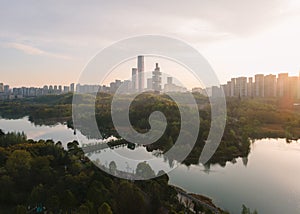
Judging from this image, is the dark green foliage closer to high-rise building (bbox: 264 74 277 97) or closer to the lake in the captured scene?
the lake

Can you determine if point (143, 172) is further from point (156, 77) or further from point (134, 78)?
point (156, 77)

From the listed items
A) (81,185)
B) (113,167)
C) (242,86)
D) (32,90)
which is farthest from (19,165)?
(32,90)

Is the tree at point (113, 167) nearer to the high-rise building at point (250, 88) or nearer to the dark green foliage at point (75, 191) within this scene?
the dark green foliage at point (75, 191)

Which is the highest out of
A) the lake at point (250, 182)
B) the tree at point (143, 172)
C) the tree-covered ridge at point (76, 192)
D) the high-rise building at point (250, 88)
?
the high-rise building at point (250, 88)

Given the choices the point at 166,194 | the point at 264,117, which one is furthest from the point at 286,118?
the point at 166,194

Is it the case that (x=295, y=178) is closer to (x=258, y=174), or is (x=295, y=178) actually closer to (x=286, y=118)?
(x=258, y=174)

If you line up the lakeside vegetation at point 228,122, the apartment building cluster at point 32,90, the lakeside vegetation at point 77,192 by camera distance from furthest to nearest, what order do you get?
the apartment building cluster at point 32,90 < the lakeside vegetation at point 228,122 < the lakeside vegetation at point 77,192

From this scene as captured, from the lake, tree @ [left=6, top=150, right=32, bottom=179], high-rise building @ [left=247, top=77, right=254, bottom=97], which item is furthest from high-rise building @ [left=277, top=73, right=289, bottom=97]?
tree @ [left=6, top=150, right=32, bottom=179]

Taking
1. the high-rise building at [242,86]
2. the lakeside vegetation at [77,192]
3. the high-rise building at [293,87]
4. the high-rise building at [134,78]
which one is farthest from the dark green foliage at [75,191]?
the high-rise building at [242,86]
